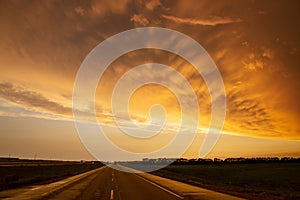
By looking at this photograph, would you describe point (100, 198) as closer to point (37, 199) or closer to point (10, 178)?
point (37, 199)

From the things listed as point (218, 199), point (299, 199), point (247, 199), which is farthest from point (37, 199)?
point (299, 199)

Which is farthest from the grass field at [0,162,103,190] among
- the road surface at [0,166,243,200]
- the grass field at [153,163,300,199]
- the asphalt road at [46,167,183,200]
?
the grass field at [153,163,300,199]

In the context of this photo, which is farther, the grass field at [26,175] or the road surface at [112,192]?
the grass field at [26,175]

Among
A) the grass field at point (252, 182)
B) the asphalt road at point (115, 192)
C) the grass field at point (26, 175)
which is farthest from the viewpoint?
the grass field at point (26, 175)

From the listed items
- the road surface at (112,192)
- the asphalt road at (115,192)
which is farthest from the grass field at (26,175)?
the asphalt road at (115,192)

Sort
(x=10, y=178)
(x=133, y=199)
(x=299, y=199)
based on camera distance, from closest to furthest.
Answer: (x=133, y=199), (x=299, y=199), (x=10, y=178)

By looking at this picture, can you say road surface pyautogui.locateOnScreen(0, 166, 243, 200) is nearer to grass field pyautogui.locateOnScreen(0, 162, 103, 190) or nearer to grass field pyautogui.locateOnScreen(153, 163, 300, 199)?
grass field pyautogui.locateOnScreen(153, 163, 300, 199)

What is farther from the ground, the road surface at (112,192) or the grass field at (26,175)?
the grass field at (26,175)

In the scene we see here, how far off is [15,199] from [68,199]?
8.86 ft

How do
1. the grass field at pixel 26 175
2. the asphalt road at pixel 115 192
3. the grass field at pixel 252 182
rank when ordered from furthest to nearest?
the grass field at pixel 26 175 < the grass field at pixel 252 182 < the asphalt road at pixel 115 192

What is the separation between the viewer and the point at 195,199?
16625 mm

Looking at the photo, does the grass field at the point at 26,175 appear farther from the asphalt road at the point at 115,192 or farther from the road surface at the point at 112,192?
the asphalt road at the point at 115,192

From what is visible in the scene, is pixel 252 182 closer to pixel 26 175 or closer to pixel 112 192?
pixel 112 192

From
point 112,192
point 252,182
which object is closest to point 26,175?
point 252,182
